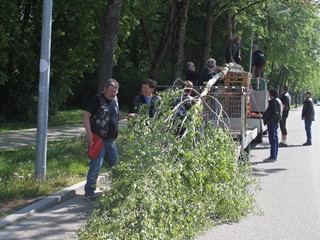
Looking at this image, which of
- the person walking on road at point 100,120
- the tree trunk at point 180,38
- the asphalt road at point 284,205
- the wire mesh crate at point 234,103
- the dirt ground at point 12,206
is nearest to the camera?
the asphalt road at point 284,205

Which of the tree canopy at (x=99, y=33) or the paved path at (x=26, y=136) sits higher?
the tree canopy at (x=99, y=33)

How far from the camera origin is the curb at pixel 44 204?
5.98 m

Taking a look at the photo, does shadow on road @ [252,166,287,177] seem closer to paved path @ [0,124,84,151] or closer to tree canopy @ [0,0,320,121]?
tree canopy @ [0,0,320,121]

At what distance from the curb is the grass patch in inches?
8.2

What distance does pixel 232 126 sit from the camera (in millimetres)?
9930

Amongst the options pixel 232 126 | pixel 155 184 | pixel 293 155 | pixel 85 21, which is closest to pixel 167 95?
pixel 155 184

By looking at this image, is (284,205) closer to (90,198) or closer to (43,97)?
(90,198)

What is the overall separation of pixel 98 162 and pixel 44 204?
1.00 metres

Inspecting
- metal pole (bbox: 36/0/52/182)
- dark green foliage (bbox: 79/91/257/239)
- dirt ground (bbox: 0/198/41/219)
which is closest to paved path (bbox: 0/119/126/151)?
metal pole (bbox: 36/0/52/182)

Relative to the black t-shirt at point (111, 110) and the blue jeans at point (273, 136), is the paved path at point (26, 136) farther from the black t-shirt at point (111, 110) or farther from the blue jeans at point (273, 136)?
the black t-shirt at point (111, 110)

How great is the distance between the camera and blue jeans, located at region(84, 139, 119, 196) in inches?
282

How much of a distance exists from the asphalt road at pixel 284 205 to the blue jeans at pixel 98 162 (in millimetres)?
2085

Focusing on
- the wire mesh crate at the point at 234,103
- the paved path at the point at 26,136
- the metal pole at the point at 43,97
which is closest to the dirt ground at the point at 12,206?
the metal pole at the point at 43,97

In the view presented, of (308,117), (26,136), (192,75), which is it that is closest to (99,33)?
(26,136)
